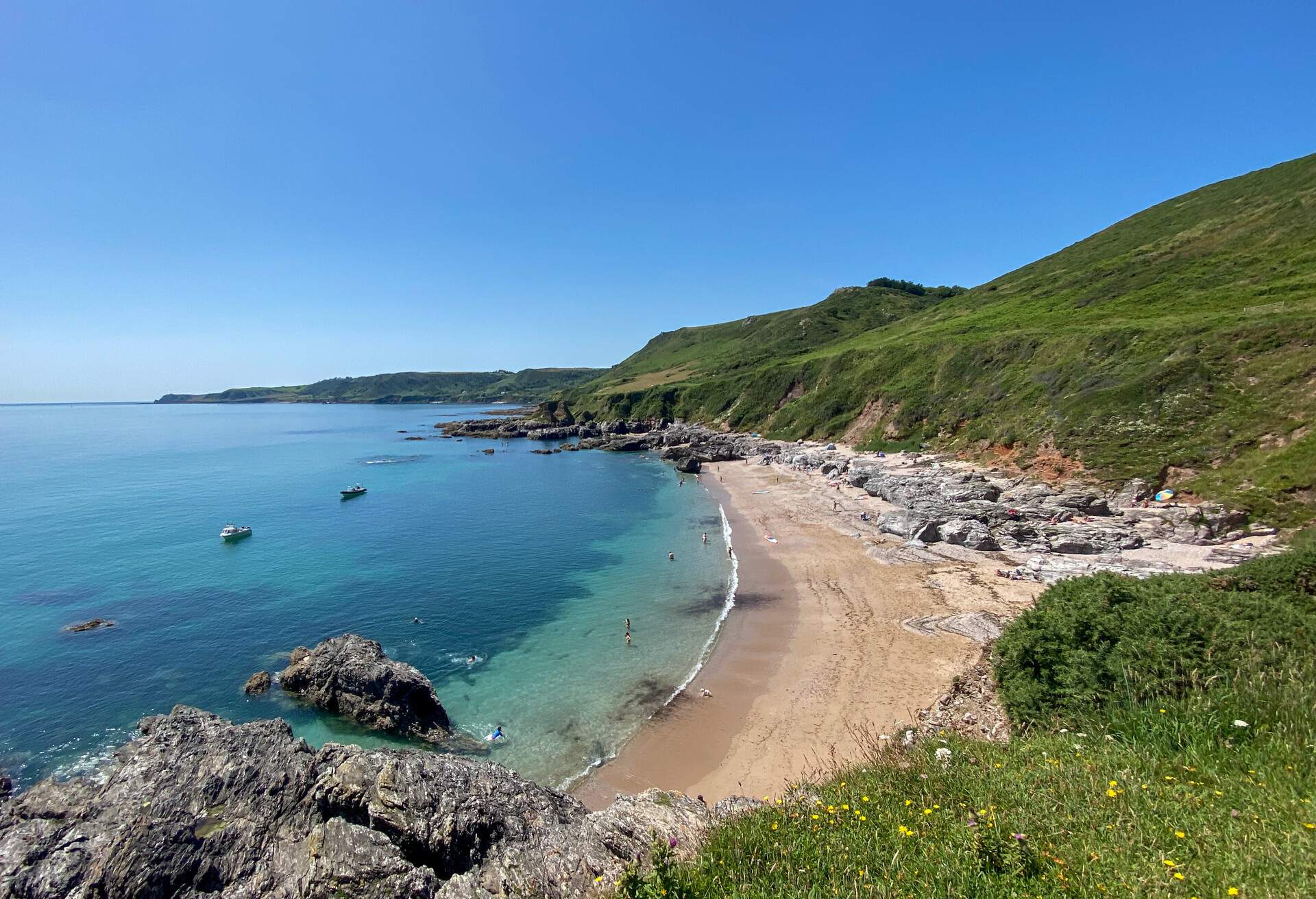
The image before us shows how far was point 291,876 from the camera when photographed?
11477 mm

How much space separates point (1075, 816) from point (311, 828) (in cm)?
1539

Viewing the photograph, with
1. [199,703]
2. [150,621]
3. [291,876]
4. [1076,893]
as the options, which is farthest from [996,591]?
[150,621]

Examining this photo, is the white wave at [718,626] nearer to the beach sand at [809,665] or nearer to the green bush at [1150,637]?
the beach sand at [809,665]

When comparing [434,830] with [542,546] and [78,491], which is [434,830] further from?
[78,491]

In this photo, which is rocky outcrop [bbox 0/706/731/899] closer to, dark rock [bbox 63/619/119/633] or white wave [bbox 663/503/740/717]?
white wave [bbox 663/503/740/717]

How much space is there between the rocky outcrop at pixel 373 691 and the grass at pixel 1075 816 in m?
18.8

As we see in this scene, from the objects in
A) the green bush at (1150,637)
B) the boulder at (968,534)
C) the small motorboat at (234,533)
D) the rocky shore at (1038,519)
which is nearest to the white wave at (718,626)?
the rocky shore at (1038,519)

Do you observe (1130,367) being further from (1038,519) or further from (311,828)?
(311,828)

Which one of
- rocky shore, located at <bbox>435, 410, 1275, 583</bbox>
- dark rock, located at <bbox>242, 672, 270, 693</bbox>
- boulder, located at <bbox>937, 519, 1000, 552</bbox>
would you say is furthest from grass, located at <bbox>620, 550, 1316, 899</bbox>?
boulder, located at <bbox>937, 519, 1000, 552</bbox>

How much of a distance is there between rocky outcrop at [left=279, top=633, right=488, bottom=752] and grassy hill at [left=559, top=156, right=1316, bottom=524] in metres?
45.9

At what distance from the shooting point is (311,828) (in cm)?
1289

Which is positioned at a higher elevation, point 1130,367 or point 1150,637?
point 1130,367

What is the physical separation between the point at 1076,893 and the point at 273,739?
1851cm

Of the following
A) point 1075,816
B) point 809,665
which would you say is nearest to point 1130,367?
point 809,665
